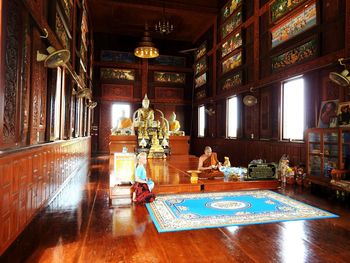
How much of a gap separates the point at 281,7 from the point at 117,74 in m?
8.43

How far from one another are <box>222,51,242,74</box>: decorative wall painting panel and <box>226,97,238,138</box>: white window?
1.15m

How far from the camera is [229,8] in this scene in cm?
959

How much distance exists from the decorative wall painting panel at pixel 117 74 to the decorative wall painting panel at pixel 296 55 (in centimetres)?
789

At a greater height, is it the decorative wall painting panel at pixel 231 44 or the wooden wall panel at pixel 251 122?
the decorative wall painting panel at pixel 231 44

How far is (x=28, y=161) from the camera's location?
2.70 meters

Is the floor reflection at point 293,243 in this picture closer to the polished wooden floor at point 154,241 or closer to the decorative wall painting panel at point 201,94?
the polished wooden floor at point 154,241

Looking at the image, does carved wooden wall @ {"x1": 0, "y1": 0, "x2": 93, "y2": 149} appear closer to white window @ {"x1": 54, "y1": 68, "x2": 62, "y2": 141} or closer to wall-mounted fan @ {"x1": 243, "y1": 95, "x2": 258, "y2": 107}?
white window @ {"x1": 54, "y1": 68, "x2": 62, "y2": 141}

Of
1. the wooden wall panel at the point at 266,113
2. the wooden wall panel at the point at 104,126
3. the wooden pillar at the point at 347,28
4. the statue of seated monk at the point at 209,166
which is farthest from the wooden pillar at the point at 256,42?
the wooden wall panel at the point at 104,126

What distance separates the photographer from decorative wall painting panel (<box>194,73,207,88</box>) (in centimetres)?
1180

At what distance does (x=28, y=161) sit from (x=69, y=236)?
91 centimetres

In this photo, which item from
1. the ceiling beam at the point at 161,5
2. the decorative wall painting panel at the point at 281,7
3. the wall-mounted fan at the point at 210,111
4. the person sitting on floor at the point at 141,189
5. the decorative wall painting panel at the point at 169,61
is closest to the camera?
the person sitting on floor at the point at 141,189

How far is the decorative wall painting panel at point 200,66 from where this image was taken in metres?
11.9

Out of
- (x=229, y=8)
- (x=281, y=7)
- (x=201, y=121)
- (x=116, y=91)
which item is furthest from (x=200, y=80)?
(x=281, y=7)

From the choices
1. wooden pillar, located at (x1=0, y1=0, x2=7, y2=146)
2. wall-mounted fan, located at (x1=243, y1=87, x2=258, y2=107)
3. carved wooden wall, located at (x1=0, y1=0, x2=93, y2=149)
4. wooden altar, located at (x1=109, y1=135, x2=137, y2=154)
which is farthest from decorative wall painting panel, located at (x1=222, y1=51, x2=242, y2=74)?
wooden pillar, located at (x1=0, y1=0, x2=7, y2=146)
